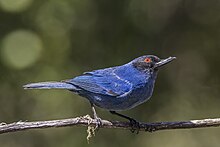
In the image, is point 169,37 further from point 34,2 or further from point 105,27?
point 34,2

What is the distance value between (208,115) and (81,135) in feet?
5.62

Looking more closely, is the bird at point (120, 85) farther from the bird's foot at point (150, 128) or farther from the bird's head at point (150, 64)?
the bird's foot at point (150, 128)

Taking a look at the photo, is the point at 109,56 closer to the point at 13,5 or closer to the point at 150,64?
the point at 13,5

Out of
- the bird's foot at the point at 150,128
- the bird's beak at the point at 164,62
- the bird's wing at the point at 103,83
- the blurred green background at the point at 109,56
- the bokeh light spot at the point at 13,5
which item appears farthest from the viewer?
the blurred green background at the point at 109,56

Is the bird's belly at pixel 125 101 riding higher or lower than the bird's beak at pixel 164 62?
lower

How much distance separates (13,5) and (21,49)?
53cm

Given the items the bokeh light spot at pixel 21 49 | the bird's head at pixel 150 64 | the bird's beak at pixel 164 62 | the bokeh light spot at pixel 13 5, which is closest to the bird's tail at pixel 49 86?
the bird's head at pixel 150 64

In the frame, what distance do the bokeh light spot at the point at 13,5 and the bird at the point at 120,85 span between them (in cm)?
205

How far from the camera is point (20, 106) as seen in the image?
7430 millimetres

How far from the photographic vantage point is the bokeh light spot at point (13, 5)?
22.0 feet

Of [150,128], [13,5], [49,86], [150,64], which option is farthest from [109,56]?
[150,128]

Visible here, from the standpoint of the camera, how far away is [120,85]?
4867mm

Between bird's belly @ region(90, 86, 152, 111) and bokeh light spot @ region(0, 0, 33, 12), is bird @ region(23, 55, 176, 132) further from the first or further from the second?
bokeh light spot @ region(0, 0, 33, 12)

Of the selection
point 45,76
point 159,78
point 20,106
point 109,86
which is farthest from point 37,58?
point 109,86
